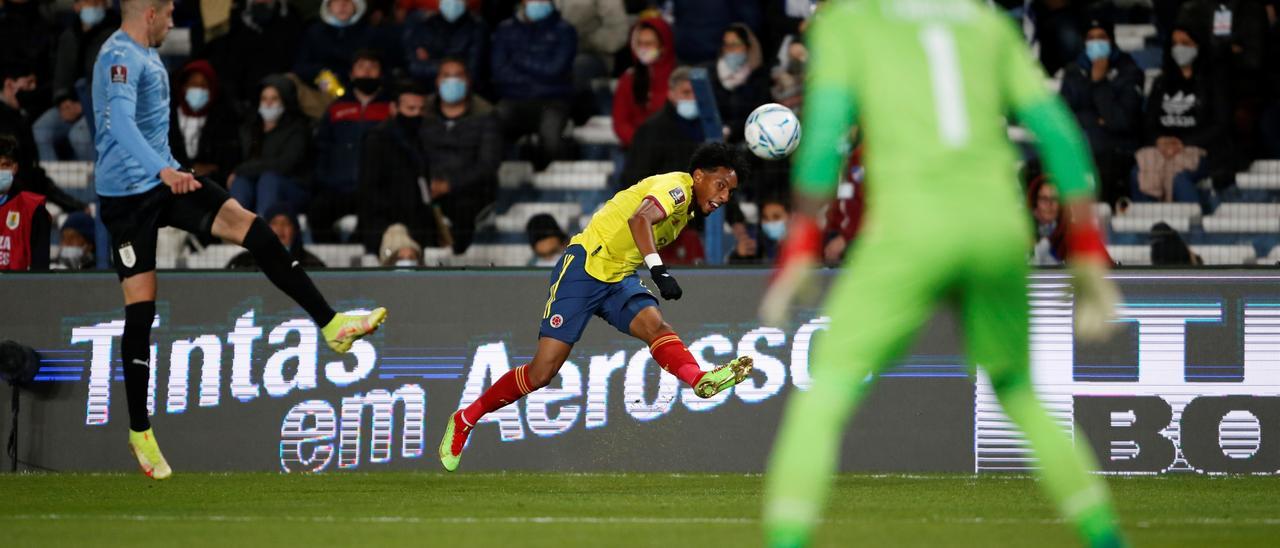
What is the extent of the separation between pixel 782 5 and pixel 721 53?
1449 mm

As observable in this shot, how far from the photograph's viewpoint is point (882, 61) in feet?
17.4

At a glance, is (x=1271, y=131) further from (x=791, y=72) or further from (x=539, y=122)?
(x=539, y=122)

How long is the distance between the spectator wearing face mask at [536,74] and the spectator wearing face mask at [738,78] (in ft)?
4.93

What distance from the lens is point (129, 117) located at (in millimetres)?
9430

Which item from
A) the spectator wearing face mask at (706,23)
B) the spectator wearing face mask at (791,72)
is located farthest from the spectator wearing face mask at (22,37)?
the spectator wearing face mask at (791,72)

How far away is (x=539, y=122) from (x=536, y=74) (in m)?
0.52

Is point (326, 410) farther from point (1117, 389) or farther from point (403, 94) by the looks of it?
point (1117, 389)

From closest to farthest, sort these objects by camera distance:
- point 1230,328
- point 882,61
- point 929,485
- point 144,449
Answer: point 882,61, point 144,449, point 929,485, point 1230,328

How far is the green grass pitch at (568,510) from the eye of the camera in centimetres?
743

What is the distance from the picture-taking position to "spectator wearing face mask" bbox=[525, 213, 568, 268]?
14.3 meters

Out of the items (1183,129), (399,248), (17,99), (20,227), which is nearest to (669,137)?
(399,248)

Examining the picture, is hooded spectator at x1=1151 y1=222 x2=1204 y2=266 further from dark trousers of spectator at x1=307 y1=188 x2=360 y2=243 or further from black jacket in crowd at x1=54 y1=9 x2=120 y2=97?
black jacket in crowd at x1=54 y1=9 x2=120 y2=97

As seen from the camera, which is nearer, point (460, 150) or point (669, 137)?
point (669, 137)

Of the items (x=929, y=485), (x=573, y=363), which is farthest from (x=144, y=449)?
(x=929, y=485)
